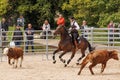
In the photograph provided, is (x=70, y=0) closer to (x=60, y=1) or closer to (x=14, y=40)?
(x=60, y=1)

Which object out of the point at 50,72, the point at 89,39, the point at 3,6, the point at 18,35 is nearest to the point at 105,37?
the point at 89,39

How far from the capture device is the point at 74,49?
22219 mm

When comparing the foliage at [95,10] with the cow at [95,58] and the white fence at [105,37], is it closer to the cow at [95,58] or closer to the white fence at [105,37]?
the white fence at [105,37]

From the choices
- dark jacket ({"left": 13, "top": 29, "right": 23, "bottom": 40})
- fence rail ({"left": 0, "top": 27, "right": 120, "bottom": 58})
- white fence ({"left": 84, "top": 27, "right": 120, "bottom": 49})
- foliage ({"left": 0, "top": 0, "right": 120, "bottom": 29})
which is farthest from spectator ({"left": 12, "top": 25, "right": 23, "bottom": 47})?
foliage ({"left": 0, "top": 0, "right": 120, "bottom": 29})

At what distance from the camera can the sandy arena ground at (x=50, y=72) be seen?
17.1 m

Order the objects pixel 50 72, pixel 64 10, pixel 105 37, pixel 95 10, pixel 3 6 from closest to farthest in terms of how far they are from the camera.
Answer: pixel 50 72
pixel 105 37
pixel 95 10
pixel 3 6
pixel 64 10

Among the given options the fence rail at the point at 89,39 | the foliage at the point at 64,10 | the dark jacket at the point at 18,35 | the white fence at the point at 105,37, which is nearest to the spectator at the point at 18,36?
the dark jacket at the point at 18,35

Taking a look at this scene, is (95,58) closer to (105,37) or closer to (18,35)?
(18,35)

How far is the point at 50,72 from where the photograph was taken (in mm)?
18891

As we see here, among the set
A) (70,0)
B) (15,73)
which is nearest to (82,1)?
(70,0)

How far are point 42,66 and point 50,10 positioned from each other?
24.9m

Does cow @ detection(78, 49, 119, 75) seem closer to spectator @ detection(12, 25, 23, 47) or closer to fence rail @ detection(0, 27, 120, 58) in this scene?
fence rail @ detection(0, 27, 120, 58)

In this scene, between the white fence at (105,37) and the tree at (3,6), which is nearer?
the white fence at (105,37)

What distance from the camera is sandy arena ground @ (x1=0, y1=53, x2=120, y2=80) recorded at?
17.1 metres
